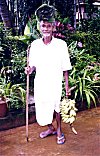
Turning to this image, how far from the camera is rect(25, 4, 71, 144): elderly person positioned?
3.17 meters

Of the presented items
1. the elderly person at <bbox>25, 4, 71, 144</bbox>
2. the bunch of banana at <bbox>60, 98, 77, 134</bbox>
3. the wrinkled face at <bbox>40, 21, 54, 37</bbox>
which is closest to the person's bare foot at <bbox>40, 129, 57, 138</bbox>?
the elderly person at <bbox>25, 4, 71, 144</bbox>

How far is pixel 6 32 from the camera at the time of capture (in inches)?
209

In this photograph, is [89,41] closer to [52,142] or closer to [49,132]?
[49,132]

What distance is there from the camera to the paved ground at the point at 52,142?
131 inches

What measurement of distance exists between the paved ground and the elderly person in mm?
315

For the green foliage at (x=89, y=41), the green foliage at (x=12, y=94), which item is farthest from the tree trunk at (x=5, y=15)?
the green foliage at (x=12, y=94)

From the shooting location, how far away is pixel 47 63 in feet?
10.5

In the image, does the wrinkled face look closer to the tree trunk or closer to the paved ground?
Answer: the paved ground

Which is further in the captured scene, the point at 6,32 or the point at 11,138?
the point at 6,32

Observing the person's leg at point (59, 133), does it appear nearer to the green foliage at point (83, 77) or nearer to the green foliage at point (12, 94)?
the green foliage at point (12, 94)

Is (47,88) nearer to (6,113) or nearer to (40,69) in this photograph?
(40,69)

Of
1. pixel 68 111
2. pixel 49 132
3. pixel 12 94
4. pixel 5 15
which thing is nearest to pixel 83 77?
pixel 12 94

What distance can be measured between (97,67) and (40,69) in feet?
6.80

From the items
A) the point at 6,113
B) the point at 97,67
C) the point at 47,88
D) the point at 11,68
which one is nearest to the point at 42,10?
the point at 47,88
